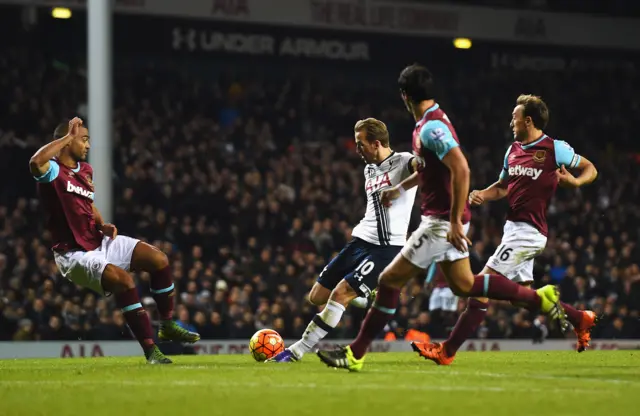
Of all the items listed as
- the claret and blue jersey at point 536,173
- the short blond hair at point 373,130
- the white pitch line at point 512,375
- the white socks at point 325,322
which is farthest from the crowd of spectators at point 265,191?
the white pitch line at point 512,375

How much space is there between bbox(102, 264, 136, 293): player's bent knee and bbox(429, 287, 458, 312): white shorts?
32.7ft

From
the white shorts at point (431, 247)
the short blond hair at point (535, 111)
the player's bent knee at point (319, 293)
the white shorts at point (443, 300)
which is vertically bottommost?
the white shorts at point (443, 300)

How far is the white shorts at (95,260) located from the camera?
10125mm

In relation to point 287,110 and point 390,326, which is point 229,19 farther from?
point 390,326

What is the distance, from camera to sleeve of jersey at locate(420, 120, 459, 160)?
841 cm

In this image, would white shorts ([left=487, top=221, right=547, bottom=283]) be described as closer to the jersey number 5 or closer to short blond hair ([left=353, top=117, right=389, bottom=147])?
the jersey number 5

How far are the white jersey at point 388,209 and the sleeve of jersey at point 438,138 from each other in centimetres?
178

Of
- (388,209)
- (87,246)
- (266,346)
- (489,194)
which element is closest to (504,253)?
(489,194)

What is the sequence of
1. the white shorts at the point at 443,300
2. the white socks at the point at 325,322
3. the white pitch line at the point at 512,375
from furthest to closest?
the white shorts at the point at 443,300, the white socks at the point at 325,322, the white pitch line at the point at 512,375

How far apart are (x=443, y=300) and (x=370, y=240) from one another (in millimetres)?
9306

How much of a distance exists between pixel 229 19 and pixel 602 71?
1130 centimetres

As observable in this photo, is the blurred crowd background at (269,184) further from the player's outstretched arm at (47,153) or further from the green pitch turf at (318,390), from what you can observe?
the green pitch turf at (318,390)

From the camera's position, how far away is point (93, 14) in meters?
16.4

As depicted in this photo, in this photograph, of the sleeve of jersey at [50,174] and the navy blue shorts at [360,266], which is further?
the navy blue shorts at [360,266]
